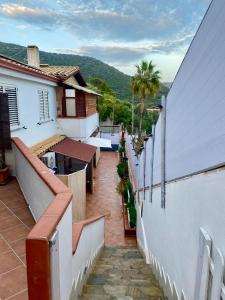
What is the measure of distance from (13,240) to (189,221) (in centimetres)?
408

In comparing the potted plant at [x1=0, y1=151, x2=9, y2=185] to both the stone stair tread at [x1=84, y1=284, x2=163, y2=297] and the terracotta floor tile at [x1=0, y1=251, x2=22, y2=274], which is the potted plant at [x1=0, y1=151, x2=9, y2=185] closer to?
the terracotta floor tile at [x1=0, y1=251, x2=22, y2=274]

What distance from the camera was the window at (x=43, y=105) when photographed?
1632 centimetres

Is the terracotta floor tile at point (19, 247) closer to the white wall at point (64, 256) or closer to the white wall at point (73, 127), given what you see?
the white wall at point (64, 256)

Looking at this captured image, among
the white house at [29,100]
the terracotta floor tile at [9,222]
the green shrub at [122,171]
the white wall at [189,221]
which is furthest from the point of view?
the green shrub at [122,171]

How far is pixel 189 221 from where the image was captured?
453 centimetres

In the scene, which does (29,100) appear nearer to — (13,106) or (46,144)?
(13,106)

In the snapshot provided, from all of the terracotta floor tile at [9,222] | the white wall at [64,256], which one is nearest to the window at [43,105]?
the terracotta floor tile at [9,222]

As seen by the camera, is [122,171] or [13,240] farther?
[122,171]

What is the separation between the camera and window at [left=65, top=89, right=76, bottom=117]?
778 inches

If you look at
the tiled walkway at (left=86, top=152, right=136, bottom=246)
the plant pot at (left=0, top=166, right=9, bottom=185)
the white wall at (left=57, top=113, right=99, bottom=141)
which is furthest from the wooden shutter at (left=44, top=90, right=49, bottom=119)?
the plant pot at (left=0, top=166, right=9, bottom=185)

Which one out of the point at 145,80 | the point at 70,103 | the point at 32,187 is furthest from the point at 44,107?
the point at 145,80

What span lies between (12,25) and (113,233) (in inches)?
2273

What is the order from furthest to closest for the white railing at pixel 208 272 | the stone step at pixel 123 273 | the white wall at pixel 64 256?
the stone step at pixel 123 273 < the white wall at pixel 64 256 < the white railing at pixel 208 272

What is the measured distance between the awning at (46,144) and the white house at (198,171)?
919 cm
